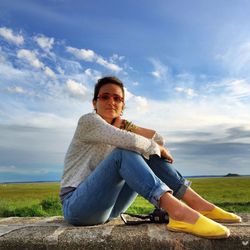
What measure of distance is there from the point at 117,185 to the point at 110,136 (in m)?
0.51

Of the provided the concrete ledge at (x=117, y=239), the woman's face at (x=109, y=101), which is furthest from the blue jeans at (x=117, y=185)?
the woman's face at (x=109, y=101)

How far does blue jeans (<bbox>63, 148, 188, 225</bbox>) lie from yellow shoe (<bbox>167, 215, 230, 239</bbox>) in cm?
29

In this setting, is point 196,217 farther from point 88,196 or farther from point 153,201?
point 88,196

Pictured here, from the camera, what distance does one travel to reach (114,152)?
144 inches

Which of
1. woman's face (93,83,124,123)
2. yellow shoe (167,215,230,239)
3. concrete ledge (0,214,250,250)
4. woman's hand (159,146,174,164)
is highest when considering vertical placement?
woman's face (93,83,124,123)

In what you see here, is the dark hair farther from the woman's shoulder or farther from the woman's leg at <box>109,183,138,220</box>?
the woman's leg at <box>109,183,138,220</box>

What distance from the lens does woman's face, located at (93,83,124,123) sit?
4.31m

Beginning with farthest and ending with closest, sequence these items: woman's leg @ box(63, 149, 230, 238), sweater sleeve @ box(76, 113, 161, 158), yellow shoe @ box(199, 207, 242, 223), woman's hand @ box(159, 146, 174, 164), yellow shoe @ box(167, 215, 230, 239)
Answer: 1. woman's hand @ box(159, 146, 174, 164)
2. yellow shoe @ box(199, 207, 242, 223)
3. sweater sleeve @ box(76, 113, 161, 158)
4. woman's leg @ box(63, 149, 230, 238)
5. yellow shoe @ box(167, 215, 230, 239)

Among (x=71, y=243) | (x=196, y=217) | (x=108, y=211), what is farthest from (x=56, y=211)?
(x=196, y=217)

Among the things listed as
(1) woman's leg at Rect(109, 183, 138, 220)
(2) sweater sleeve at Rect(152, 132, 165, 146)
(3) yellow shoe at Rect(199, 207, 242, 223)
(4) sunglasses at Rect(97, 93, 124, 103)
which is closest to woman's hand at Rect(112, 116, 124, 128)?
(4) sunglasses at Rect(97, 93, 124, 103)

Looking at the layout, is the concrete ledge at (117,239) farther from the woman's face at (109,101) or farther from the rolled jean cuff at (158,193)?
the woman's face at (109,101)

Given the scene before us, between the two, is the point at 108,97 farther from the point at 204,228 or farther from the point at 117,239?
the point at 204,228

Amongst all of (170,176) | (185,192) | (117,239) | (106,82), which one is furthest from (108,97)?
(117,239)

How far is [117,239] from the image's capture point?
130 inches
